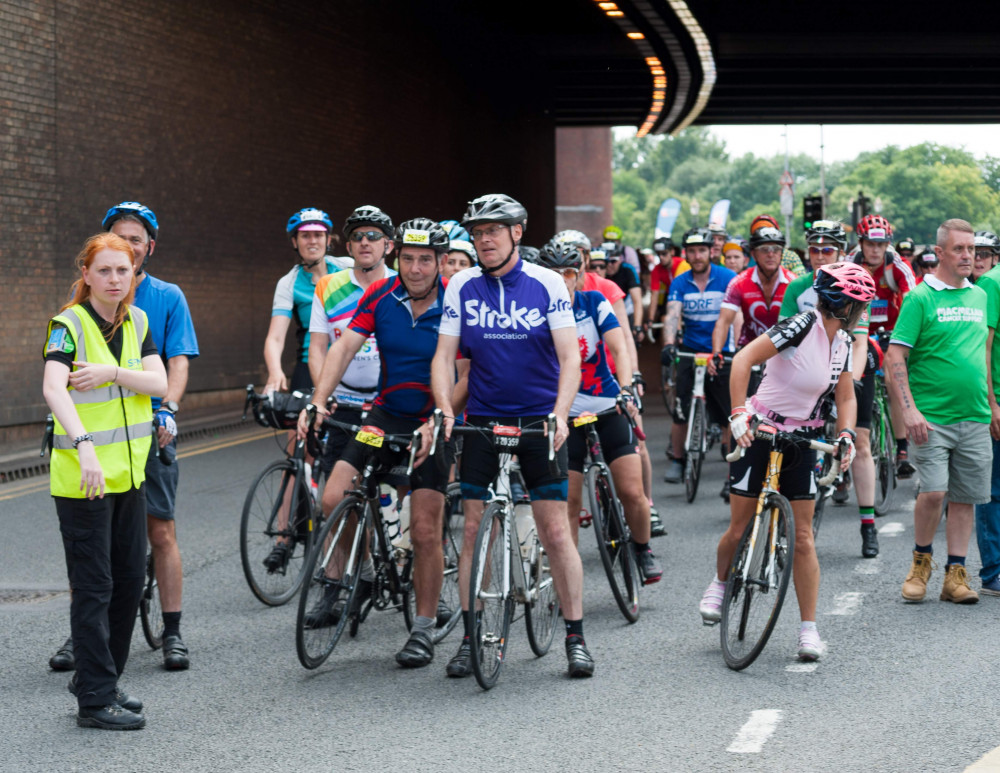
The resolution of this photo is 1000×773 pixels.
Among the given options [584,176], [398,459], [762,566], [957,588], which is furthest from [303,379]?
[584,176]

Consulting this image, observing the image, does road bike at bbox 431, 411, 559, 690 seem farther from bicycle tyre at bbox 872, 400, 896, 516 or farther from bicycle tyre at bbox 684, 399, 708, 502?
bicycle tyre at bbox 684, 399, 708, 502

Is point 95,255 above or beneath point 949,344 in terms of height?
above

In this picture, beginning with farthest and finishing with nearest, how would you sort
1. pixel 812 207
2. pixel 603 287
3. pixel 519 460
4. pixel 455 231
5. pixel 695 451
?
pixel 812 207 < pixel 695 451 < pixel 603 287 < pixel 455 231 < pixel 519 460

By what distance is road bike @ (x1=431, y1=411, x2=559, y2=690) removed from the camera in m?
6.06

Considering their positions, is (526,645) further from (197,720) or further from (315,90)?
(315,90)

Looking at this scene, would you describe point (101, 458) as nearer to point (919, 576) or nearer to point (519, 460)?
point (519, 460)

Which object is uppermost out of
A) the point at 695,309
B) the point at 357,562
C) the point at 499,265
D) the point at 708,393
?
Result: the point at 499,265

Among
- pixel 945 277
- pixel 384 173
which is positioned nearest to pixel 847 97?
pixel 384 173

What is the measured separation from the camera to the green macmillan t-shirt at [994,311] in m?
8.20

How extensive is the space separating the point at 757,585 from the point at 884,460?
4997 mm

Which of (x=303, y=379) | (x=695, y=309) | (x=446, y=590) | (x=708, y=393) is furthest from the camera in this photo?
(x=695, y=309)

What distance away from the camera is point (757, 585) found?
6434 millimetres

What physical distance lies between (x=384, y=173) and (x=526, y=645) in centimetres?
1871

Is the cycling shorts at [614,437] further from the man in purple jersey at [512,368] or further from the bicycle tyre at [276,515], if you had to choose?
the bicycle tyre at [276,515]
